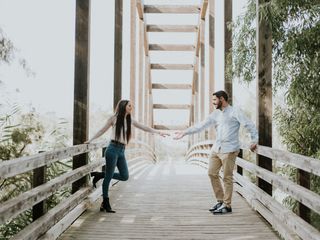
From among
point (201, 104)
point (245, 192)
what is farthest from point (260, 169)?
point (201, 104)

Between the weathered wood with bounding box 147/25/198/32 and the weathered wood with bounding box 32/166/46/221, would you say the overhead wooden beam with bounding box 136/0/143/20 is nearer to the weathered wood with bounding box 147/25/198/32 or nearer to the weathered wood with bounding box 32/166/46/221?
the weathered wood with bounding box 147/25/198/32

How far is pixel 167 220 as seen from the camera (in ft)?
14.5

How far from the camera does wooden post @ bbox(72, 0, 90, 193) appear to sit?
492cm

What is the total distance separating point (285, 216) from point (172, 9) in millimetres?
12924

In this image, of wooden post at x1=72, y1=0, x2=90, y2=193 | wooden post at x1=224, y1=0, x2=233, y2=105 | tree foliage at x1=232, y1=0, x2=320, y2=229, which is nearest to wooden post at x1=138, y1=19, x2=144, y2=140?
wooden post at x1=224, y1=0, x2=233, y2=105

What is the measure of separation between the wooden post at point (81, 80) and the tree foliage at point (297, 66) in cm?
202

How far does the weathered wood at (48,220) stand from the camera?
2.92 m

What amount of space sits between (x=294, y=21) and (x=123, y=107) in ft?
9.23

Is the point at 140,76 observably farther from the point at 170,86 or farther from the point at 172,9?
the point at 170,86

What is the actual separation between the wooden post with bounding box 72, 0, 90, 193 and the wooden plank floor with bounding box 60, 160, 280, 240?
2.28 feet

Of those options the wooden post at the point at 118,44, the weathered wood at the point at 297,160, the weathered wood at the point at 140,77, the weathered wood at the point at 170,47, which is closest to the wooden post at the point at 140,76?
the weathered wood at the point at 140,77

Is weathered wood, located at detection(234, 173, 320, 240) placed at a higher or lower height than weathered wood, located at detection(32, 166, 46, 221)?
lower

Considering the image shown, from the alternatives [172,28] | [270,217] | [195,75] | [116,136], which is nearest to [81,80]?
[116,136]

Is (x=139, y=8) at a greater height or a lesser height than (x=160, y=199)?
greater
